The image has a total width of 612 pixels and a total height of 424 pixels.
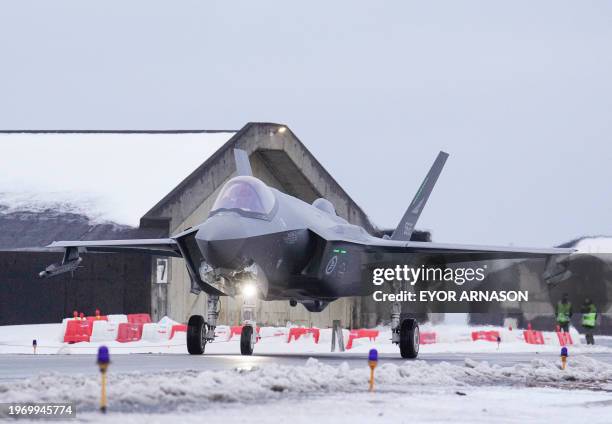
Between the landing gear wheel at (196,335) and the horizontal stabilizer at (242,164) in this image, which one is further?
the horizontal stabilizer at (242,164)

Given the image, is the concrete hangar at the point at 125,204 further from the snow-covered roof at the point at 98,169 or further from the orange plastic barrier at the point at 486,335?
the orange plastic barrier at the point at 486,335

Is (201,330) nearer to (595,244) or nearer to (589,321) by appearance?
(589,321)

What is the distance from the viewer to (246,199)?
907 inches

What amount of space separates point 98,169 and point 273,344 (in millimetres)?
15517

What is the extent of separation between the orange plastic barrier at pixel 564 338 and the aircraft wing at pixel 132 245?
1607cm

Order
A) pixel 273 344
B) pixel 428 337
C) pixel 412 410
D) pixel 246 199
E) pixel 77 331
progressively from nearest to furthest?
pixel 412 410 → pixel 246 199 → pixel 77 331 → pixel 273 344 → pixel 428 337

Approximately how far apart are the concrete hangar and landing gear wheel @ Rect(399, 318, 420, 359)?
645 inches

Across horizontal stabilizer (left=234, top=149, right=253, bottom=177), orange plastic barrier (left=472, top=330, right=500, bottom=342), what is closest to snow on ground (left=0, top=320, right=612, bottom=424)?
horizontal stabilizer (left=234, top=149, right=253, bottom=177)

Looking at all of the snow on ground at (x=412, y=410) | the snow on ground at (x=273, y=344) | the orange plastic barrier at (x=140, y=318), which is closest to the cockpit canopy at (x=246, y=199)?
the snow on ground at (x=273, y=344)

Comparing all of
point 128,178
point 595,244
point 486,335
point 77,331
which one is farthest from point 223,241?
point 595,244

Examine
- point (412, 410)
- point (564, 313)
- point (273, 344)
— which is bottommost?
point (412, 410)

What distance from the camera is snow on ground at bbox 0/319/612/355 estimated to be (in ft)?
101

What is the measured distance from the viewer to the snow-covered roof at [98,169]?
146 ft

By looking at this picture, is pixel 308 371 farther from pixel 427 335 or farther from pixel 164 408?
pixel 427 335
